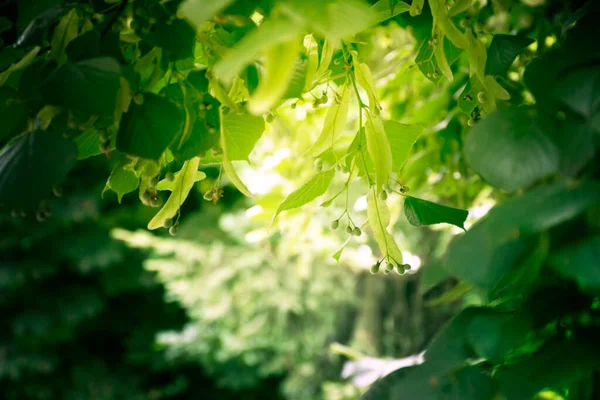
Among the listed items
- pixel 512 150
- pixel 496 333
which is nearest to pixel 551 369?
pixel 496 333

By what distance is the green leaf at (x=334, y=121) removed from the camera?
0.55 m

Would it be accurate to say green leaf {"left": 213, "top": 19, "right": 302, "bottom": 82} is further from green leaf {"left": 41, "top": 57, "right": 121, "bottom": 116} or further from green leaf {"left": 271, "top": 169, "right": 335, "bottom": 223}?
green leaf {"left": 271, "top": 169, "right": 335, "bottom": 223}

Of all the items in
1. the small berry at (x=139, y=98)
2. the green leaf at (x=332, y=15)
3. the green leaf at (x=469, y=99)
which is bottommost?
the green leaf at (x=469, y=99)

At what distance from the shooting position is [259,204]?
1021 mm

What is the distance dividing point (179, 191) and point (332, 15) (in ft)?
0.88

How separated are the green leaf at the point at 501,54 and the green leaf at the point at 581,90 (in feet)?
0.58

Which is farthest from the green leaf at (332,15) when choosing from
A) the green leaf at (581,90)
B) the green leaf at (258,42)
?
the green leaf at (581,90)

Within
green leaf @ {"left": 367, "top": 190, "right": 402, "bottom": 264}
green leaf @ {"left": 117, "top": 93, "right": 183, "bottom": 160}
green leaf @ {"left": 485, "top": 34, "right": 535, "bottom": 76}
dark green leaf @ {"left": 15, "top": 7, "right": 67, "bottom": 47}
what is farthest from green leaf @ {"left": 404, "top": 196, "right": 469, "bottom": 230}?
dark green leaf @ {"left": 15, "top": 7, "right": 67, "bottom": 47}

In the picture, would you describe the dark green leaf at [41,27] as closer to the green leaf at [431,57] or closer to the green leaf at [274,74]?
the green leaf at [274,74]

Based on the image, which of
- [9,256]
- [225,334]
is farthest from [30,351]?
[225,334]

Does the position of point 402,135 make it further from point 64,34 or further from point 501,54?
point 64,34

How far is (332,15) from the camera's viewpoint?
0.30 metres

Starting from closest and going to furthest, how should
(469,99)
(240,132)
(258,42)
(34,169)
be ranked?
(258,42) → (34,169) → (240,132) → (469,99)

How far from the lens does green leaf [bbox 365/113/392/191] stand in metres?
0.50
